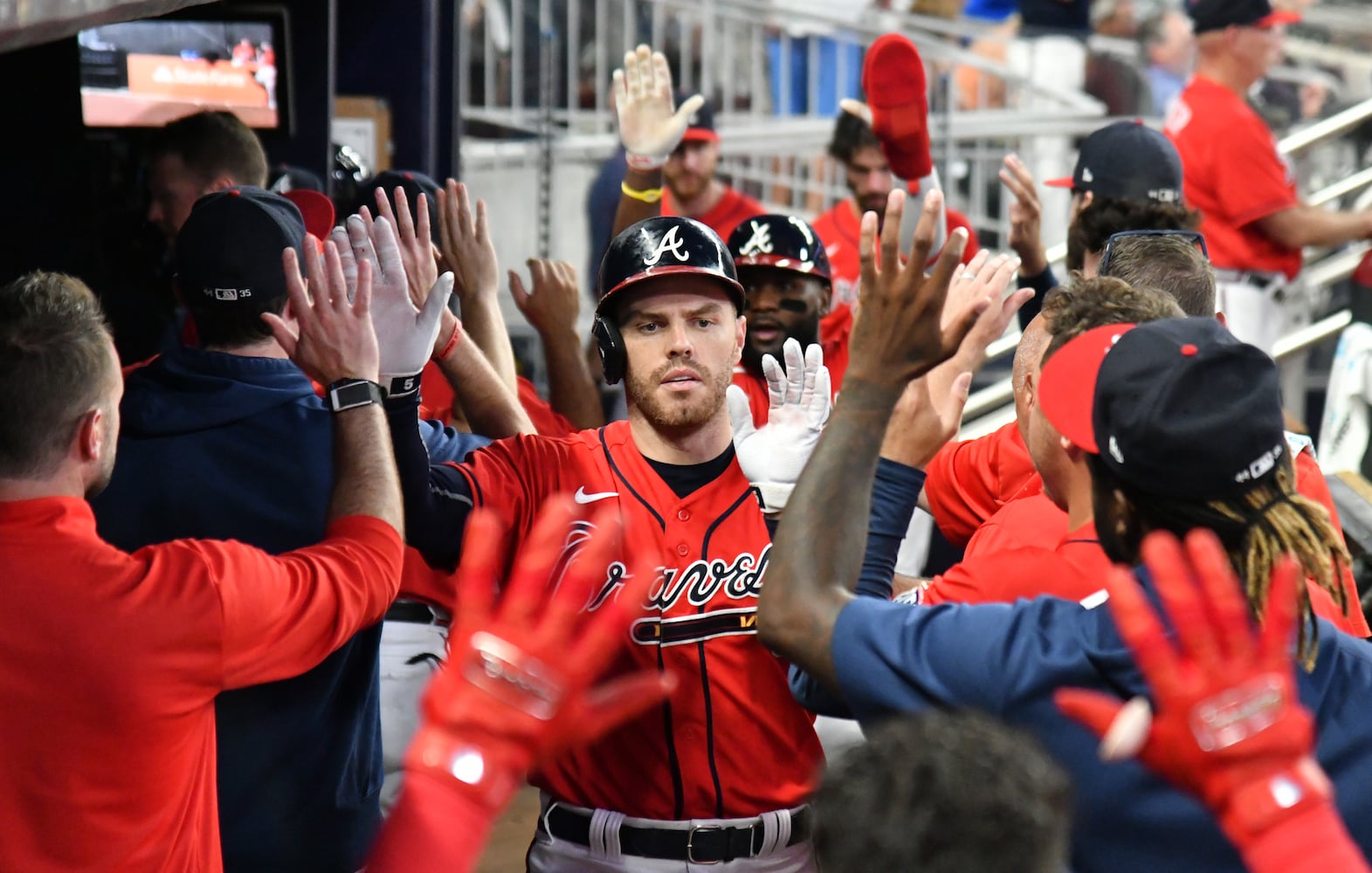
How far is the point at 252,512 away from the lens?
2650mm

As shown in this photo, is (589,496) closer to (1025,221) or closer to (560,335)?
(560,335)

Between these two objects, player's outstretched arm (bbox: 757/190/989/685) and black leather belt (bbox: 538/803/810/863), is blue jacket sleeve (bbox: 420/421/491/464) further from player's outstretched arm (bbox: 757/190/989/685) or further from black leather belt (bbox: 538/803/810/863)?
player's outstretched arm (bbox: 757/190/989/685)

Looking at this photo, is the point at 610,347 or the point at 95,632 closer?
the point at 95,632

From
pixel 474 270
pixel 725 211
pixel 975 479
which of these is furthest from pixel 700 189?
pixel 975 479

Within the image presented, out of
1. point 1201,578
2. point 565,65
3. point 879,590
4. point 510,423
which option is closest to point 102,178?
point 510,423

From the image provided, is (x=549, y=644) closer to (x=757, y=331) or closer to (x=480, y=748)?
(x=480, y=748)

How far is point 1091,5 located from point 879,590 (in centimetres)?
916

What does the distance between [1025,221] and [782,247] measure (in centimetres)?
74

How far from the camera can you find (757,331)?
4.39 meters

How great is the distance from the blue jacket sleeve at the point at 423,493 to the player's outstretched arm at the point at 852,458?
929mm

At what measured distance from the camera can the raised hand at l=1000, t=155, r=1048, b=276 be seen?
14.2 feet

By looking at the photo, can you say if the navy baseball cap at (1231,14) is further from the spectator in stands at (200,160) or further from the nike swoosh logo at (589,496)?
the nike swoosh logo at (589,496)

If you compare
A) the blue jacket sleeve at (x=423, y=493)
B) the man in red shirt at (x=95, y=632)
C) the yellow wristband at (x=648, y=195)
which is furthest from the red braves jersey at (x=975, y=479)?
the man in red shirt at (x=95, y=632)

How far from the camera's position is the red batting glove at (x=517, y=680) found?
1637mm
